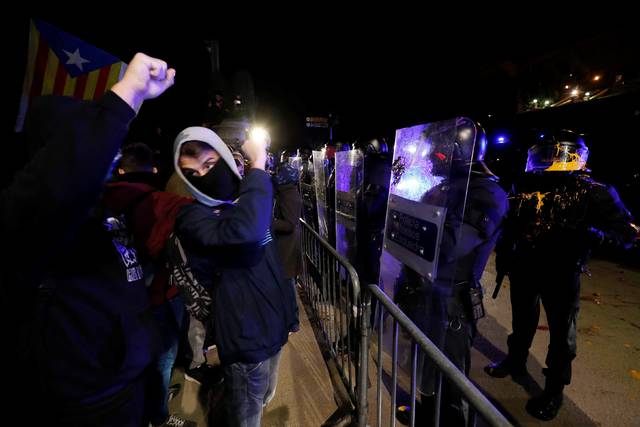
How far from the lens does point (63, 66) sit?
3299mm

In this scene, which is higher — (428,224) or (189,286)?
(428,224)

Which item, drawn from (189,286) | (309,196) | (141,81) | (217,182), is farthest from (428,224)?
(309,196)

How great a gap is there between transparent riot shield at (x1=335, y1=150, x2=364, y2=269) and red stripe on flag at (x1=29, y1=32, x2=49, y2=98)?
12.3 ft

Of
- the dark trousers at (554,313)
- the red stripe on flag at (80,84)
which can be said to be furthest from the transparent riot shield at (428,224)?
the red stripe on flag at (80,84)

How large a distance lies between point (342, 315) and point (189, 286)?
6.36 feet

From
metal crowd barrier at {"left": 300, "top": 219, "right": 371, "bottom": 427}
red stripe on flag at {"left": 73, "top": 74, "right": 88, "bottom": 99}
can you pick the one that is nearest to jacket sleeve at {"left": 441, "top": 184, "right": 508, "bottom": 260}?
metal crowd barrier at {"left": 300, "top": 219, "right": 371, "bottom": 427}

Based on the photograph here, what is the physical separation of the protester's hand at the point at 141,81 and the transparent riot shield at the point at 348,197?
3064mm

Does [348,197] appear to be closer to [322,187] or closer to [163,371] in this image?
[322,187]

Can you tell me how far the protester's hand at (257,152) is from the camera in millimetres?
1718

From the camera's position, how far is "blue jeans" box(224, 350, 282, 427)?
1.88 metres

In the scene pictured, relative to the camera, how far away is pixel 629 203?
7766 mm

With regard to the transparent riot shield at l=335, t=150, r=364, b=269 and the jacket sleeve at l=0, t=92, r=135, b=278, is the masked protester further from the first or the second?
the transparent riot shield at l=335, t=150, r=364, b=269

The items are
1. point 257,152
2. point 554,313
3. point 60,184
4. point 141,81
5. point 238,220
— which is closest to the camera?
point 60,184

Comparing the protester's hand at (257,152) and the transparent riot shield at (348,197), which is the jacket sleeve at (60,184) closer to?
the protester's hand at (257,152)
